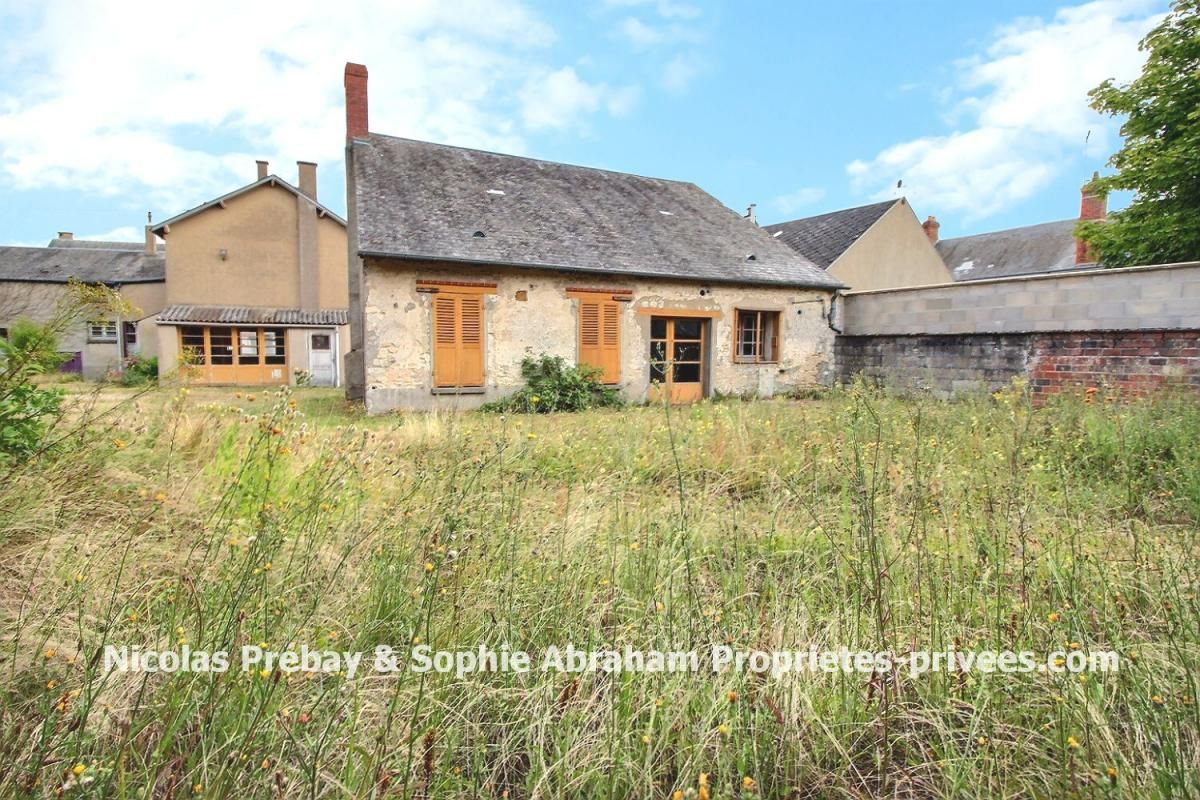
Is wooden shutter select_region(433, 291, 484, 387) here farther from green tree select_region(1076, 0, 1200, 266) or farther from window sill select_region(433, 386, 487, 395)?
green tree select_region(1076, 0, 1200, 266)

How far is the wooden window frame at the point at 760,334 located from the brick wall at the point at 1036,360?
1.85m

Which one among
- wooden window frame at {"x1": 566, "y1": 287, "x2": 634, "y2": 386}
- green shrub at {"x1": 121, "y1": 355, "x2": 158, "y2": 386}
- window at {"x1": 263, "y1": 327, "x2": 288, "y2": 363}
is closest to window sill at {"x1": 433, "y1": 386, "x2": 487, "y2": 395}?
wooden window frame at {"x1": 566, "y1": 287, "x2": 634, "y2": 386}

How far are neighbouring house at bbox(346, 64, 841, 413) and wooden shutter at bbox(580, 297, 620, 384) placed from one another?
0.03 m

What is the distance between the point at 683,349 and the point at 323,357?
14.7m

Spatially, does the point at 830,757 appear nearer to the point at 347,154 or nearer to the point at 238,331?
the point at 347,154

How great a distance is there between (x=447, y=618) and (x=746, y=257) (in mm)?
13559

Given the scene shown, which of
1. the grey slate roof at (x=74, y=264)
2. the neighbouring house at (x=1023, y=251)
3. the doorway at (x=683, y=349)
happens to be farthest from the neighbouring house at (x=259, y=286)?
the neighbouring house at (x=1023, y=251)

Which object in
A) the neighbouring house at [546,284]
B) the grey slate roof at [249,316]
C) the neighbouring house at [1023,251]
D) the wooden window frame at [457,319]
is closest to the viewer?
the neighbouring house at [546,284]

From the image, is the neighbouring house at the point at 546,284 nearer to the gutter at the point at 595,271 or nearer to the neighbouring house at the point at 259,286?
the gutter at the point at 595,271

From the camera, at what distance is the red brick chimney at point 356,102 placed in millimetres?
13430

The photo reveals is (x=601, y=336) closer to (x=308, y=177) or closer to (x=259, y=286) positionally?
(x=259, y=286)

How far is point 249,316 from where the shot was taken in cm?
2059

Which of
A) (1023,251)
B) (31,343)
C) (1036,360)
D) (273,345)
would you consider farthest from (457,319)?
(1023,251)

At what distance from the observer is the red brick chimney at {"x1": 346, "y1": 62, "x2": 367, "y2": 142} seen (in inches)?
529
